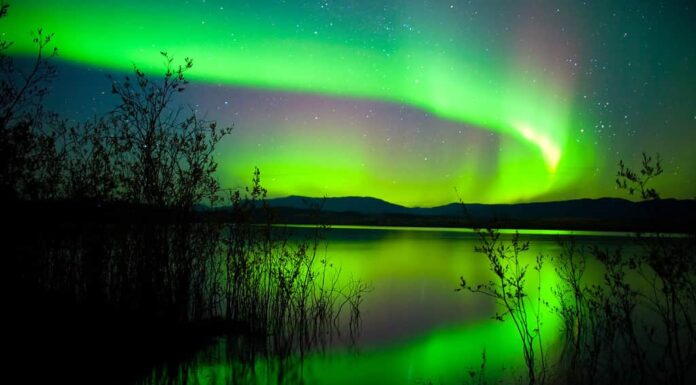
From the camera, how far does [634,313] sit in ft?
50.5

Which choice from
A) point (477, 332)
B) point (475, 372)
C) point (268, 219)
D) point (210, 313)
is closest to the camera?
point (475, 372)

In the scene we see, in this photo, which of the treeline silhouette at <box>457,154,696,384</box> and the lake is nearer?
the treeline silhouette at <box>457,154,696,384</box>

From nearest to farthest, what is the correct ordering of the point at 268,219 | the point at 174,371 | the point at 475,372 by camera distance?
the point at 174,371 < the point at 475,372 < the point at 268,219

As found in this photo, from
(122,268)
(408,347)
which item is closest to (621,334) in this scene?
(408,347)

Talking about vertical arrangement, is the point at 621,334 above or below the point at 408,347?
above

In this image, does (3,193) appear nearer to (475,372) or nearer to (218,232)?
(218,232)

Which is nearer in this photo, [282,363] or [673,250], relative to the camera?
[673,250]

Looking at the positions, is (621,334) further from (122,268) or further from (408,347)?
(122,268)

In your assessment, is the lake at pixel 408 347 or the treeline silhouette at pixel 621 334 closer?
the treeline silhouette at pixel 621 334

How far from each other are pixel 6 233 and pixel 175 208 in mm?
2722

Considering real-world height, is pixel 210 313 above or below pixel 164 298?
→ below

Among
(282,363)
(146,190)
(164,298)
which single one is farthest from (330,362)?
(146,190)

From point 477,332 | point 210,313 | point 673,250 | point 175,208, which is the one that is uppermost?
point 175,208

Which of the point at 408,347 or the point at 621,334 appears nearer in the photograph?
the point at 621,334
